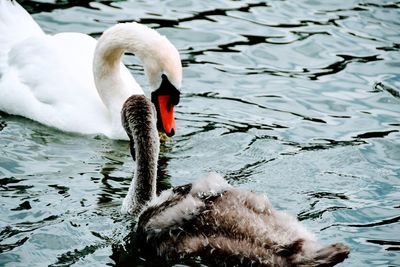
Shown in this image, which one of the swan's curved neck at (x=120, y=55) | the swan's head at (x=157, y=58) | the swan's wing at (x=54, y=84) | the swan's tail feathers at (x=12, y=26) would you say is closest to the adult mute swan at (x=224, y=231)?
the swan's head at (x=157, y=58)

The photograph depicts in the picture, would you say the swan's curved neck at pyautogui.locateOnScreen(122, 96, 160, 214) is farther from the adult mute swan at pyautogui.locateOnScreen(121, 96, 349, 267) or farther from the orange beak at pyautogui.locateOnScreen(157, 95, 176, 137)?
the orange beak at pyautogui.locateOnScreen(157, 95, 176, 137)

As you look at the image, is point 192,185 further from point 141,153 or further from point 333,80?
point 333,80

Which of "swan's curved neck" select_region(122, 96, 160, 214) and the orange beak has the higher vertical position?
"swan's curved neck" select_region(122, 96, 160, 214)

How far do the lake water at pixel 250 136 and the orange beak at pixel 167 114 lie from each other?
0.16 metres

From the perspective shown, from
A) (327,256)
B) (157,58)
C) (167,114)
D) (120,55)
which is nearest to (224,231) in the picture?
(327,256)

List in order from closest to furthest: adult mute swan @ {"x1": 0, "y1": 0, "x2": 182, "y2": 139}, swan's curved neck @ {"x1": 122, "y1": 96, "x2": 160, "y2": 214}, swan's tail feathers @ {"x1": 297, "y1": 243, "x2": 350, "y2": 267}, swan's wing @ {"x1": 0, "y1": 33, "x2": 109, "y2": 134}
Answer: swan's tail feathers @ {"x1": 297, "y1": 243, "x2": 350, "y2": 267} → swan's curved neck @ {"x1": 122, "y1": 96, "x2": 160, "y2": 214} → adult mute swan @ {"x1": 0, "y1": 0, "x2": 182, "y2": 139} → swan's wing @ {"x1": 0, "y1": 33, "x2": 109, "y2": 134}

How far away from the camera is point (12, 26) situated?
11383 mm

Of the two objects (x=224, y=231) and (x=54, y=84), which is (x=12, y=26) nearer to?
(x=54, y=84)

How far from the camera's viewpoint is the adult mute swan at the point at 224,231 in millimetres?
6828

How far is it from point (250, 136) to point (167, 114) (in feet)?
2.60

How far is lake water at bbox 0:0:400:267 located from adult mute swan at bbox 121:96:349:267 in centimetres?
37

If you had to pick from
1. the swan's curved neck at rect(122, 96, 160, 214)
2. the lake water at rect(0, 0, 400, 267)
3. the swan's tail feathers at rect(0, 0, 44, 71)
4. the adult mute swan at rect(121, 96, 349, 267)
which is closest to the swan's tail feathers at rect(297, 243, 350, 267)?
the adult mute swan at rect(121, 96, 349, 267)

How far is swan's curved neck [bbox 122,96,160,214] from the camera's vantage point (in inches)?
319

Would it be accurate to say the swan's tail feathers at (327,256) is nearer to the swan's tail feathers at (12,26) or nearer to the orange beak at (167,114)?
the orange beak at (167,114)
